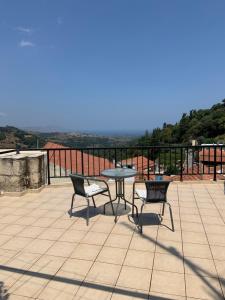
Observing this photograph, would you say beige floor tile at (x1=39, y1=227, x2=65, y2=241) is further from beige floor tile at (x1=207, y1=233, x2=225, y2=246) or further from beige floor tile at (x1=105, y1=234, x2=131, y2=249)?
beige floor tile at (x1=207, y1=233, x2=225, y2=246)

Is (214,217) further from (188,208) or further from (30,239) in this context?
(30,239)

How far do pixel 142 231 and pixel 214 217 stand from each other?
51.2 inches

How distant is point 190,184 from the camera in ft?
21.2

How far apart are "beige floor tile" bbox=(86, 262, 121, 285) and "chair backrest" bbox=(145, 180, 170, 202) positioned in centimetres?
121

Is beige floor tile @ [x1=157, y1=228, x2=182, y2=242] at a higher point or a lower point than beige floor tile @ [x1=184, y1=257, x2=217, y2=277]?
higher

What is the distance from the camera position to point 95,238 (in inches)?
141

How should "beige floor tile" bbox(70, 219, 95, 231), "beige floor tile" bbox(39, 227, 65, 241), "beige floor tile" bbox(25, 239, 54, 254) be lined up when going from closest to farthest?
"beige floor tile" bbox(25, 239, 54, 254)
"beige floor tile" bbox(39, 227, 65, 241)
"beige floor tile" bbox(70, 219, 95, 231)

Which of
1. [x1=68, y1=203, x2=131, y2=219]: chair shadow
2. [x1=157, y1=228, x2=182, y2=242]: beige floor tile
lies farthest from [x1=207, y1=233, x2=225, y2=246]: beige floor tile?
[x1=68, y1=203, x2=131, y2=219]: chair shadow

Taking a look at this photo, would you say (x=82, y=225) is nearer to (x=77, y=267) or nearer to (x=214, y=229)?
(x=77, y=267)

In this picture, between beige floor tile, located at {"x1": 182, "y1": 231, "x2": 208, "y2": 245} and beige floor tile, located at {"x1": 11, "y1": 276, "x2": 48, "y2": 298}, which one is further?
beige floor tile, located at {"x1": 182, "y1": 231, "x2": 208, "y2": 245}

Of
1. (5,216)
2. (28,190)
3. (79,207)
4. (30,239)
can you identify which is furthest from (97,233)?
(28,190)

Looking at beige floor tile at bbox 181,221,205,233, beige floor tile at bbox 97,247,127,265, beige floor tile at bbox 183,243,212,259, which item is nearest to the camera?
beige floor tile at bbox 97,247,127,265

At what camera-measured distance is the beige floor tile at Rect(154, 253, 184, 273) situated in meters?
2.78

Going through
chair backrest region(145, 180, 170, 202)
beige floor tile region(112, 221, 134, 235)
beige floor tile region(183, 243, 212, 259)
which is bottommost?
beige floor tile region(183, 243, 212, 259)
